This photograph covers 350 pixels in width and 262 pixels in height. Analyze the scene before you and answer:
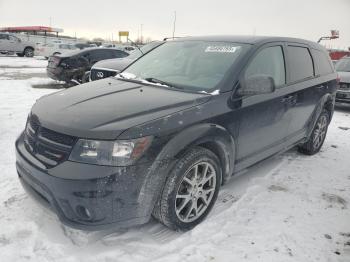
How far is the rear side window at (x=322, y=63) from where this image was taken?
5032mm

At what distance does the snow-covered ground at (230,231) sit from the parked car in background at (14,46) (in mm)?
23663

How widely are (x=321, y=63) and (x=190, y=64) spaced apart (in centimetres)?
257

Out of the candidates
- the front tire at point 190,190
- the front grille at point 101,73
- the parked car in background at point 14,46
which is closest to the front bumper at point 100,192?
the front tire at point 190,190

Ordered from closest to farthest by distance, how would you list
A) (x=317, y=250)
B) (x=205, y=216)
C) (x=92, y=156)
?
(x=92, y=156) → (x=317, y=250) → (x=205, y=216)

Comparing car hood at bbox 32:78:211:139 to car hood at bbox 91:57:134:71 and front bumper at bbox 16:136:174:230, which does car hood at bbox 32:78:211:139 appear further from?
car hood at bbox 91:57:134:71

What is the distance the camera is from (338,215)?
3527 mm

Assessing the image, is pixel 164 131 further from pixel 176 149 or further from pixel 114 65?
pixel 114 65

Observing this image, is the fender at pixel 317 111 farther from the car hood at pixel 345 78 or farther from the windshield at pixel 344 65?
the windshield at pixel 344 65

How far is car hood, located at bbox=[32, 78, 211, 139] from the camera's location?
255cm

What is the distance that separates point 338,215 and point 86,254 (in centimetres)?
253

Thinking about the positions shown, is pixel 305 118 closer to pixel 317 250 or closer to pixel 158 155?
pixel 317 250

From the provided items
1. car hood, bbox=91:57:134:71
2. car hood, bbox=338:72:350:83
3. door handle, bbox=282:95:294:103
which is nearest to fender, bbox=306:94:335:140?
door handle, bbox=282:95:294:103

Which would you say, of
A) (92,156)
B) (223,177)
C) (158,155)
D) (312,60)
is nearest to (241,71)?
(223,177)

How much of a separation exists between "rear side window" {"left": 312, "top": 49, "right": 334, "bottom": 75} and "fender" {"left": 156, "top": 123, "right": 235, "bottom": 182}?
2.50 metres
